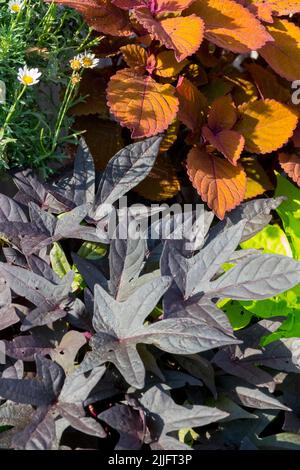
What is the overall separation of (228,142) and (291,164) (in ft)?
0.66

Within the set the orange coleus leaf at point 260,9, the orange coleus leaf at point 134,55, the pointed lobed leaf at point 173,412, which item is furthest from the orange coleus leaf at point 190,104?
the pointed lobed leaf at point 173,412

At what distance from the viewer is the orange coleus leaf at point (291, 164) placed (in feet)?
5.38

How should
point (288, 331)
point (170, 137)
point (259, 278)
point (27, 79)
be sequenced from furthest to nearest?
point (170, 137) < point (288, 331) < point (27, 79) < point (259, 278)

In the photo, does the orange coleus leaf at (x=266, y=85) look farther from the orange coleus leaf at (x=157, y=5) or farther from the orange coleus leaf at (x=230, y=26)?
the orange coleus leaf at (x=157, y=5)

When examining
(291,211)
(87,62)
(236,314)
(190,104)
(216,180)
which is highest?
(87,62)

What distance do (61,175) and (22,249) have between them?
355 millimetres

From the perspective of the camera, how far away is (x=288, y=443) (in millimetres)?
1242

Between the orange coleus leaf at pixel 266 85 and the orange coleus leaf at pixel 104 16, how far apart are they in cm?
35

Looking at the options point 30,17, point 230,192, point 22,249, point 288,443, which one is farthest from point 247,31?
point 288,443

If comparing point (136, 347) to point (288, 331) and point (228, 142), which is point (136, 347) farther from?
point (228, 142)

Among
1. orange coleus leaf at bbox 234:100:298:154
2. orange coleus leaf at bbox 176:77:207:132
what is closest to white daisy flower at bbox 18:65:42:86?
orange coleus leaf at bbox 176:77:207:132

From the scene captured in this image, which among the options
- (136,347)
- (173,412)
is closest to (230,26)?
(136,347)

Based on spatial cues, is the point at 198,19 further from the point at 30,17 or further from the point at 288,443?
the point at 288,443

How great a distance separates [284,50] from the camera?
1.61 meters
